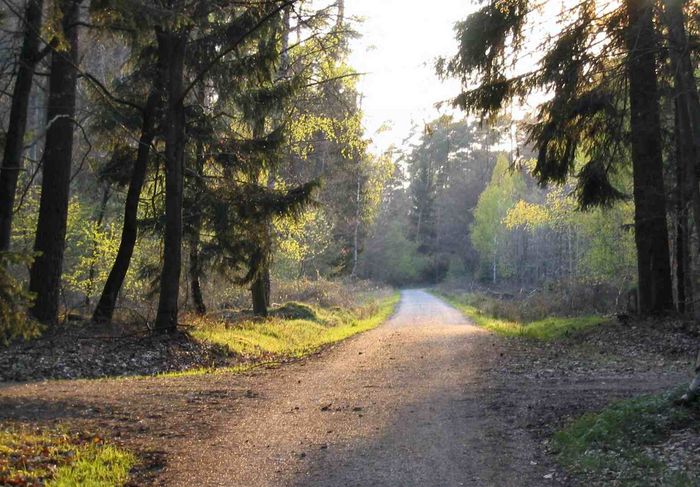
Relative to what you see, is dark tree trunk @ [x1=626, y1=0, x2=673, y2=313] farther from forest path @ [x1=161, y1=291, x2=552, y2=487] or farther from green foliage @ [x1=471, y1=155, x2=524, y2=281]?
green foliage @ [x1=471, y1=155, x2=524, y2=281]

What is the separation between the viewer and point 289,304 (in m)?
24.2

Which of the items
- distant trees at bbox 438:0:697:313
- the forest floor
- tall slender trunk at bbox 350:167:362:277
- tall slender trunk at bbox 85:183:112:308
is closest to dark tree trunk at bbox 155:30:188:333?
the forest floor

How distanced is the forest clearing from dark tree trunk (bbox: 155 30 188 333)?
0.06m

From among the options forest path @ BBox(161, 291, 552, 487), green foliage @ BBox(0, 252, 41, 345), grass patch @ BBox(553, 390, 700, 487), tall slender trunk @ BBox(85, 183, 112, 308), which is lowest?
forest path @ BBox(161, 291, 552, 487)

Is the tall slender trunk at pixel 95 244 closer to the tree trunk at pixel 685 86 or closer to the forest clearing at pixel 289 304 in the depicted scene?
the forest clearing at pixel 289 304

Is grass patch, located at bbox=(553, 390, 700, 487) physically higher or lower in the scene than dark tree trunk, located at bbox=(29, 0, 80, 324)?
lower

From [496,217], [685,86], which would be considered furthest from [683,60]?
[496,217]

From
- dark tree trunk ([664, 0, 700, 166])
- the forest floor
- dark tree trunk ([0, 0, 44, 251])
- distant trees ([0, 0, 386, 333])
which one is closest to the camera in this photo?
the forest floor

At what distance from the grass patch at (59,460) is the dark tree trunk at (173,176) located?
733 cm

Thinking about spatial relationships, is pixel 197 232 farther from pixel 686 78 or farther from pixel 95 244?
pixel 686 78

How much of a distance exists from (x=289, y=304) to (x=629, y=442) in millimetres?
19022

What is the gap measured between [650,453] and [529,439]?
4.63 feet

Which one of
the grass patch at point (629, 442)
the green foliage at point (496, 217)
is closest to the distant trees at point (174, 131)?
the grass patch at point (629, 442)

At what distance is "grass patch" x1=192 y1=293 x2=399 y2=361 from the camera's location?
48.1 feet
